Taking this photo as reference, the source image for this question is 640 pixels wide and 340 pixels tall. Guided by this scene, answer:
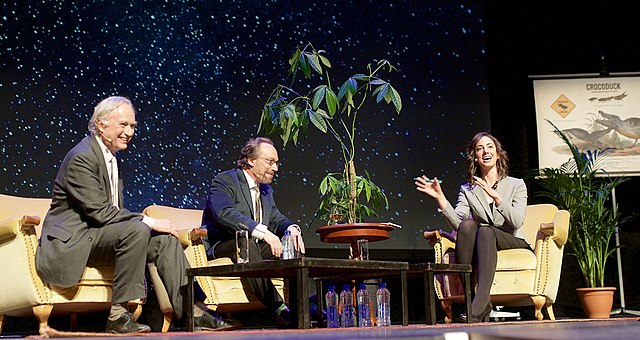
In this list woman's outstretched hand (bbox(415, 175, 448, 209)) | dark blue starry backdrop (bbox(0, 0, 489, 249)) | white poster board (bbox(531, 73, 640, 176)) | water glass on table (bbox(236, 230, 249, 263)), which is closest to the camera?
water glass on table (bbox(236, 230, 249, 263))

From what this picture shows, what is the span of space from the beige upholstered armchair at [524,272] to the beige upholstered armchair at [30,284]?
177cm

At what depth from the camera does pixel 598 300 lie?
485 cm

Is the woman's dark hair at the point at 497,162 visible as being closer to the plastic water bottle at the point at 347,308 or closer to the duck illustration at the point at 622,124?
the plastic water bottle at the point at 347,308

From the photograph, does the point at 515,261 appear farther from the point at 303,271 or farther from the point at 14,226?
the point at 14,226

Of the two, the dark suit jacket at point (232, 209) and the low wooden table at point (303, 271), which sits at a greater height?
the dark suit jacket at point (232, 209)

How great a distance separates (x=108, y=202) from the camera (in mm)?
3352

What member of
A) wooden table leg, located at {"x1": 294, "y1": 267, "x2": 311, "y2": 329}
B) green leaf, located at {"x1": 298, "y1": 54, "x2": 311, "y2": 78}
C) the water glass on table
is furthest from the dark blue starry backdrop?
wooden table leg, located at {"x1": 294, "y1": 267, "x2": 311, "y2": 329}

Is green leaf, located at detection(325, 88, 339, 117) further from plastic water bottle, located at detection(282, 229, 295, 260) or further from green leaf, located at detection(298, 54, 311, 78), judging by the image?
plastic water bottle, located at detection(282, 229, 295, 260)

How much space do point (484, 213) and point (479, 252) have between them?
36 centimetres

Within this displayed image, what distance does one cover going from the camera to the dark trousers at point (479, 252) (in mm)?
3785

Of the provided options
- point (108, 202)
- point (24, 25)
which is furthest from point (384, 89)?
point (24, 25)

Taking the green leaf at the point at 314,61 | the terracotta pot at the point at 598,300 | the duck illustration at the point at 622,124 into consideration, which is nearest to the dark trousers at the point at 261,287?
the green leaf at the point at 314,61

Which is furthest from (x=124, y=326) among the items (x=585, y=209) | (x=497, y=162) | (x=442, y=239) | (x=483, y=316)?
(x=585, y=209)

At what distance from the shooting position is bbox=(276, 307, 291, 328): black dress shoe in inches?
145
